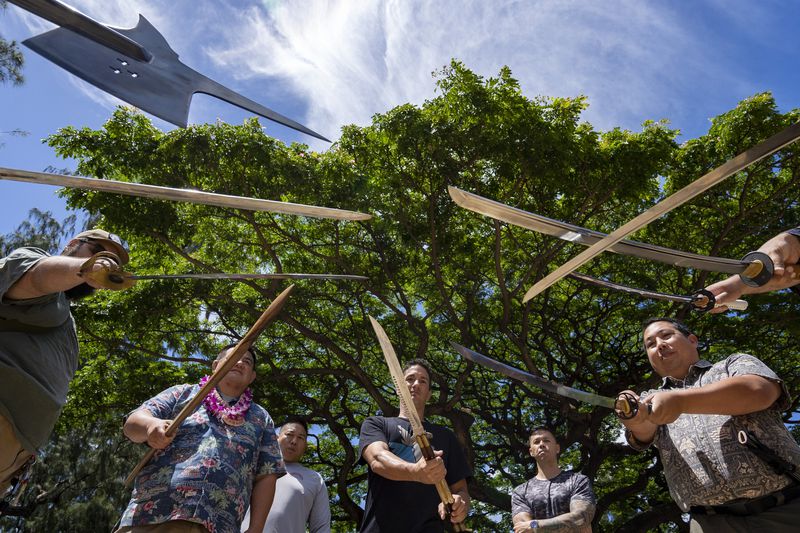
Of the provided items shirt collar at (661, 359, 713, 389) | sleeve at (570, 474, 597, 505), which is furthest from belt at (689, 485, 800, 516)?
sleeve at (570, 474, 597, 505)

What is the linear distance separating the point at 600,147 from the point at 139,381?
858cm

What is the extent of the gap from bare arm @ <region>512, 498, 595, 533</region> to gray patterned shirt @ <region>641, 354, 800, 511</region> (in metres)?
1.34

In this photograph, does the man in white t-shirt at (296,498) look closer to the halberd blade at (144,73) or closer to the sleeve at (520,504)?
the sleeve at (520,504)

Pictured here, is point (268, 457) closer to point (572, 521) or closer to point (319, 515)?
point (319, 515)

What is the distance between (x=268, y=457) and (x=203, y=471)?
425 millimetres

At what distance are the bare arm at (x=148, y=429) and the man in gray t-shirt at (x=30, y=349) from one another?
361 millimetres

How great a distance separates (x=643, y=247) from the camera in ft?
7.85

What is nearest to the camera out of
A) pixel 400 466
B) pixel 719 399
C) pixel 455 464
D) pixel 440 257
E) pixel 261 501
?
pixel 719 399

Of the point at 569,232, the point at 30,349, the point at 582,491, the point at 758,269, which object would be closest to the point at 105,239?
the point at 30,349

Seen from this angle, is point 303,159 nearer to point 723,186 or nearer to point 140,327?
point 140,327

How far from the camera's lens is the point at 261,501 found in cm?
304

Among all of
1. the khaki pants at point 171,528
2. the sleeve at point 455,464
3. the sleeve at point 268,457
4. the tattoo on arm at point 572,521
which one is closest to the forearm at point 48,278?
the khaki pants at point 171,528

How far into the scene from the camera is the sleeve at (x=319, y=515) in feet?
15.1

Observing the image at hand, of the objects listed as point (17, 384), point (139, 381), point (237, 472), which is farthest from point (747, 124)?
point (139, 381)
